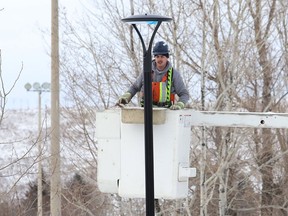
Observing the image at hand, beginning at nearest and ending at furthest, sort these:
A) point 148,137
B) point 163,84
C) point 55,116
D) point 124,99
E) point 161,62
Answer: point 148,137, point 124,99, point 163,84, point 161,62, point 55,116

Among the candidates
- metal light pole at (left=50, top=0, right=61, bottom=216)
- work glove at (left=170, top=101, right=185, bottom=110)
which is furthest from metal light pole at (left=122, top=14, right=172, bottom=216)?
metal light pole at (left=50, top=0, right=61, bottom=216)

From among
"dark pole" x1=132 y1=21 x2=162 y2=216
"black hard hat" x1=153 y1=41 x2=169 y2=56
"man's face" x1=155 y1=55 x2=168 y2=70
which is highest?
"black hard hat" x1=153 y1=41 x2=169 y2=56

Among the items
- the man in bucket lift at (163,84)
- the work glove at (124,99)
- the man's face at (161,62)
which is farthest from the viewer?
the man's face at (161,62)

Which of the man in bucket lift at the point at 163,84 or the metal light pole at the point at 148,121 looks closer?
the metal light pole at the point at 148,121

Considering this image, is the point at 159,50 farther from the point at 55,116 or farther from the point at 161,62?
the point at 55,116

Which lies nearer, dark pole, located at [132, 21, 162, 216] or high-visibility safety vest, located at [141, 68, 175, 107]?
dark pole, located at [132, 21, 162, 216]

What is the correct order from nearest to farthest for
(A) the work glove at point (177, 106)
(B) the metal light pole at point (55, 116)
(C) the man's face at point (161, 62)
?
(A) the work glove at point (177, 106)
(C) the man's face at point (161, 62)
(B) the metal light pole at point (55, 116)

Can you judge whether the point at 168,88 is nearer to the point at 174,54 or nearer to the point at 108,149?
the point at 108,149

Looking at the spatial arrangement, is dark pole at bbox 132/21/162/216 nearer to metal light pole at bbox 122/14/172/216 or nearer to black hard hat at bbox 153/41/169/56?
metal light pole at bbox 122/14/172/216

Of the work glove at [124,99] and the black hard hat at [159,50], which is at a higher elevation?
the black hard hat at [159,50]

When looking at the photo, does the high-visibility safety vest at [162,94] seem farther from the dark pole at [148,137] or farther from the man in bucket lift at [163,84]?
the dark pole at [148,137]

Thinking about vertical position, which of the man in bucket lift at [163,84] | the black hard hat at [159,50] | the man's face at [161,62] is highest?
the black hard hat at [159,50]

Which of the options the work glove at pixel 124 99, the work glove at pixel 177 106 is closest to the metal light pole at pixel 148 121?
the work glove at pixel 177 106

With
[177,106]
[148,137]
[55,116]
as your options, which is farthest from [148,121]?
[55,116]
